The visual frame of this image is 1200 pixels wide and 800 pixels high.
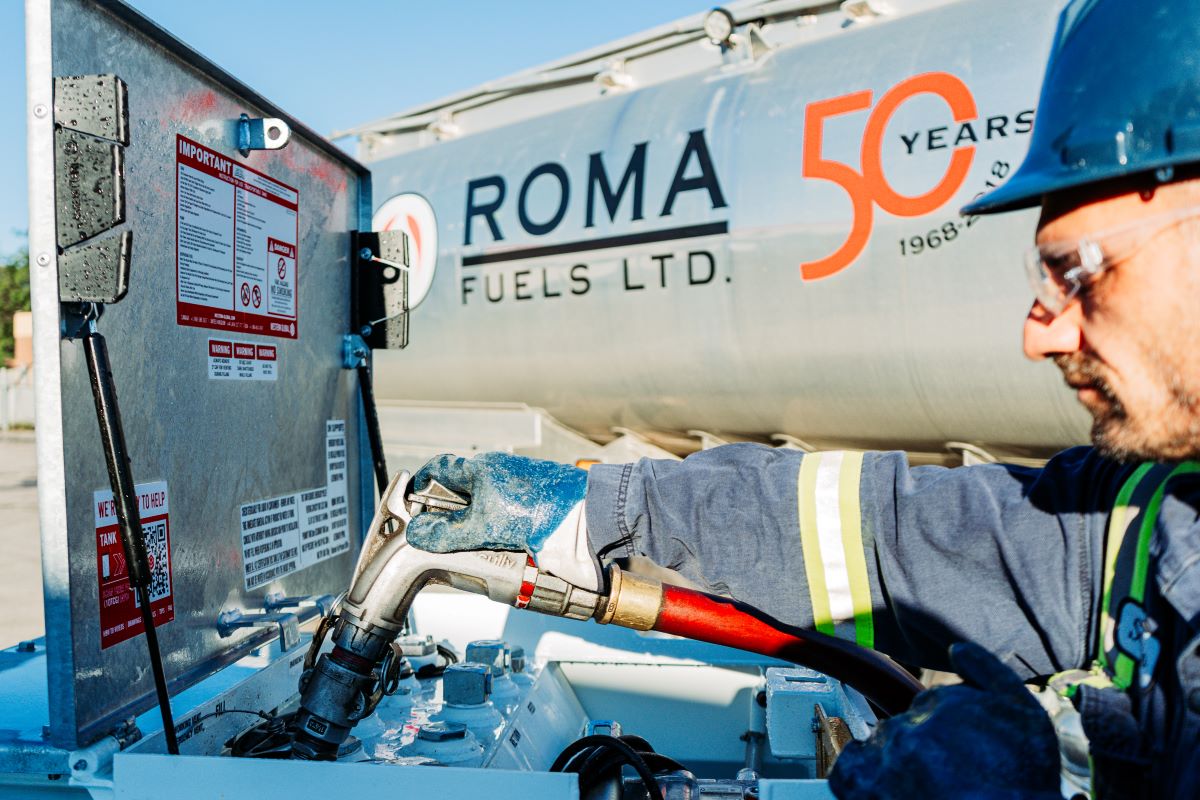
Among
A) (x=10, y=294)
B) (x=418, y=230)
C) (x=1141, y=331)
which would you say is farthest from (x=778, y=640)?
(x=10, y=294)

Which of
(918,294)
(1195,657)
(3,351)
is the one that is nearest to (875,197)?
(918,294)

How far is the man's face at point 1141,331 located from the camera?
3.25ft

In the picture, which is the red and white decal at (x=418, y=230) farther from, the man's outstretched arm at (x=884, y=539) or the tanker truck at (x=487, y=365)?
the man's outstretched arm at (x=884, y=539)

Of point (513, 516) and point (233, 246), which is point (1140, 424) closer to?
point (513, 516)

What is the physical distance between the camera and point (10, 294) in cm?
3000

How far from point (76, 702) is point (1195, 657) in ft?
4.40

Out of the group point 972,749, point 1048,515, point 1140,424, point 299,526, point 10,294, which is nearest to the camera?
point 972,749

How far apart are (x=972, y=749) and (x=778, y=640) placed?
2.03ft

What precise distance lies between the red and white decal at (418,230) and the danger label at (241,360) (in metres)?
2.57

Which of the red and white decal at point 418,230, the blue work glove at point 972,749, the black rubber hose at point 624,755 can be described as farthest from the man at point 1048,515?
the red and white decal at point 418,230

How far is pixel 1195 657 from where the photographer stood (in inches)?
37.4

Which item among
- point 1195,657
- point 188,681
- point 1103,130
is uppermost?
point 1103,130

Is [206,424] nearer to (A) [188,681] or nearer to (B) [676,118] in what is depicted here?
(A) [188,681]

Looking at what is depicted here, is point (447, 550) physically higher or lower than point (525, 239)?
lower
